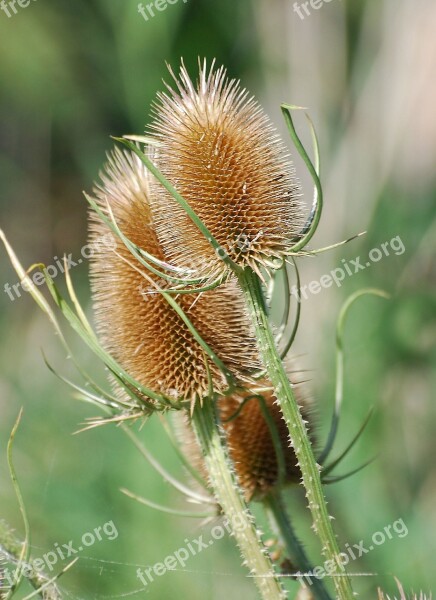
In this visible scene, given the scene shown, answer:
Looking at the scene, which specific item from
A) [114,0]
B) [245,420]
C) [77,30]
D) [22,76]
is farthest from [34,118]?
[245,420]

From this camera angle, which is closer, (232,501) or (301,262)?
(232,501)

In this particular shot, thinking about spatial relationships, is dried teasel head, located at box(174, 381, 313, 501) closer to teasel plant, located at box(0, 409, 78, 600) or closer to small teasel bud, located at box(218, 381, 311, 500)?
small teasel bud, located at box(218, 381, 311, 500)

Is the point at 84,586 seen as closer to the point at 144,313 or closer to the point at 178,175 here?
the point at 144,313
